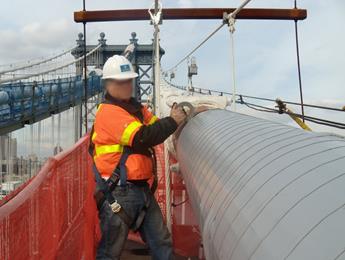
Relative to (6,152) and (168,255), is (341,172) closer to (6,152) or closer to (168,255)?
(168,255)

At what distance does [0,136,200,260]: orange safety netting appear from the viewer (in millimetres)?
2609

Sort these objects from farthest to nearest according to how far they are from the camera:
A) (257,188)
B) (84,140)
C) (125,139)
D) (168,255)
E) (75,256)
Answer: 1. (84,140)
2. (75,256)
3. (168,255)
4. (125,139)
5. (257,188)

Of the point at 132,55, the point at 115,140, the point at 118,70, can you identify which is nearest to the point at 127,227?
the point at 115,140

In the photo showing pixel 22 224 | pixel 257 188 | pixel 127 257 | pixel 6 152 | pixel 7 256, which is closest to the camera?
pixel 257 188

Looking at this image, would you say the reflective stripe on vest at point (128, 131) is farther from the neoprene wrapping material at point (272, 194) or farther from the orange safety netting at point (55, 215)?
the neoprene wrapping material at point (272, 194)

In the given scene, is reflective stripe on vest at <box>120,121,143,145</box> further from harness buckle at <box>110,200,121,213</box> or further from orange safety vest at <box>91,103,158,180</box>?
harness buckle at <box>110,200,121,213</box>

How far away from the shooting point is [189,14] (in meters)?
7.04

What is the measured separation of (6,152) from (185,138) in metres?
17.7

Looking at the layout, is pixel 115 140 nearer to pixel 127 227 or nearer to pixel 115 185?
pixel 115 185

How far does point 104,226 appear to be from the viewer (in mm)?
3791

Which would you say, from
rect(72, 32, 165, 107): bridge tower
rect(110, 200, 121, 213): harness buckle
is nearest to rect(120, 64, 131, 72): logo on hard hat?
rect(110, 200, 121, 213): harness buckle

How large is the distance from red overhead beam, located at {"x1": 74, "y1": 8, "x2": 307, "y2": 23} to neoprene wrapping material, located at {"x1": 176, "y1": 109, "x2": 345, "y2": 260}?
154 inches

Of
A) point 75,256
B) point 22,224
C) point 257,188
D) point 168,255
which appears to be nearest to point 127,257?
point 75,256

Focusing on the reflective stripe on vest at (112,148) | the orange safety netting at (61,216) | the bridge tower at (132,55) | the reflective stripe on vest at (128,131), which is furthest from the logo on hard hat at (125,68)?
the bridge tower at (132,55)
